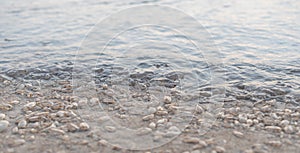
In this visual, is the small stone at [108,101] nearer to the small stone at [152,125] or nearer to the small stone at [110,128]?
the small stone at [110,128]

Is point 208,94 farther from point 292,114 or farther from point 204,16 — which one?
point 204,16

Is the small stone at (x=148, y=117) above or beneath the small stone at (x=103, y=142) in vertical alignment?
above

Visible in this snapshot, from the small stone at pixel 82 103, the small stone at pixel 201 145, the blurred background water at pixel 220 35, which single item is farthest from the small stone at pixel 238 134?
the small stone at pixel 82 103

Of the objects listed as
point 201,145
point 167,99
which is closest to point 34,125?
point 167,99

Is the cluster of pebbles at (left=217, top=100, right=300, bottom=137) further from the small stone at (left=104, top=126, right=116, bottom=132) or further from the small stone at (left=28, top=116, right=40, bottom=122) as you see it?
the small stone at (left=28, top=116, right=40, bottom=122)

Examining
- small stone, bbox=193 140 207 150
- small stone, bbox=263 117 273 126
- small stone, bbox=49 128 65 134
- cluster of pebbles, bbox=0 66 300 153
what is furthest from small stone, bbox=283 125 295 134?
small stone, bbox=49 128 65 134

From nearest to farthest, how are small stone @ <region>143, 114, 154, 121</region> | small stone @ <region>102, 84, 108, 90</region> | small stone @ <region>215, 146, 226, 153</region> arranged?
small stone @ <region>215, 146, 226, 153</region> < small stone @ <region>143, 114, 154, 121</region> < small stone @ <region>102, 84, 108, 90</region>

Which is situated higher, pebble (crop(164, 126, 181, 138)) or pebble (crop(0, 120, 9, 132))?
pebble (crop(0, 120, 9, 132))

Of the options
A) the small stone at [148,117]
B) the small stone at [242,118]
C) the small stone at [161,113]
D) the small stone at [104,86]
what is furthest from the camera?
the small stone at [104,86]
